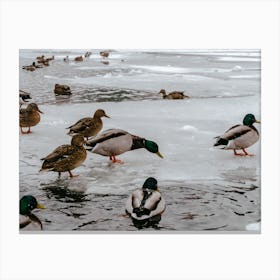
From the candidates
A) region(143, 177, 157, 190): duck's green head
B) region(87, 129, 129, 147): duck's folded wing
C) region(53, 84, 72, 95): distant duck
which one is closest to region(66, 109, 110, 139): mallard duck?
region(87, 129, 129, 147): duck's folded wing

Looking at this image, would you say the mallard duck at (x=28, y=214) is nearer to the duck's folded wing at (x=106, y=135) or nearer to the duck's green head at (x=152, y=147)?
the duck's folded wing at (x=106, y=135)

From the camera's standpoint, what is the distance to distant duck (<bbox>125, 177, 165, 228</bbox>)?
352 cm

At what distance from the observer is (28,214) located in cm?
362

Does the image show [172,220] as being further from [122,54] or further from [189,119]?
[122,54]

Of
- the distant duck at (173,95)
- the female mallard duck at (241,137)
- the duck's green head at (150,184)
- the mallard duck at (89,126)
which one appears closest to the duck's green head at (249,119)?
the female mallard duck at (241,137)

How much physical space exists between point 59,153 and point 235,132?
1.09 metres

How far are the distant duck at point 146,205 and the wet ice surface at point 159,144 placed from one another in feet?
0.13

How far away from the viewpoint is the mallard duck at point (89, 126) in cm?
364

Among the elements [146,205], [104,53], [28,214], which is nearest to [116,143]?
[146,205]

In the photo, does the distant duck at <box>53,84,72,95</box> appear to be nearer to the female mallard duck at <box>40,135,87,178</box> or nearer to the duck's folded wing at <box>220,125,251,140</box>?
the female mallard duck at <box>40,135,87,178</box>

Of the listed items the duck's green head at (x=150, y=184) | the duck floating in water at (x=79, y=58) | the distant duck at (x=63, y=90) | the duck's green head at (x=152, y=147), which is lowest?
the duck's green head at (x=150, y=184)

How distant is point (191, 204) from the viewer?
11.7 feet

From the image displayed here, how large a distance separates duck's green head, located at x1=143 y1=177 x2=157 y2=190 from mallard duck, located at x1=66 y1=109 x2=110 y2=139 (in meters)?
0.44

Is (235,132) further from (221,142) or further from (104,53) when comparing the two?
(104,53)
